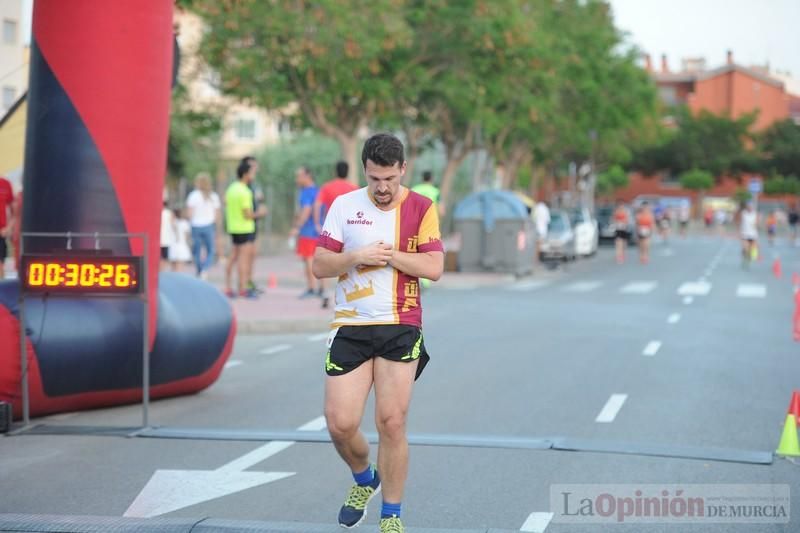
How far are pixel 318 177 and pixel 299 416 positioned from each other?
38.7 meters

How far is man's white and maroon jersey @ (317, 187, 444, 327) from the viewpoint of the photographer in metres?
5.82

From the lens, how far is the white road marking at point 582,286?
87.9ft

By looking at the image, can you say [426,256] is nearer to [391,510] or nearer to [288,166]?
[391,510]

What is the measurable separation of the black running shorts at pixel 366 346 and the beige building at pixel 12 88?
615cm

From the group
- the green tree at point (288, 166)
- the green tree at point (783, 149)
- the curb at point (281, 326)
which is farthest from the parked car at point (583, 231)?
the green tree at point (783, 149)

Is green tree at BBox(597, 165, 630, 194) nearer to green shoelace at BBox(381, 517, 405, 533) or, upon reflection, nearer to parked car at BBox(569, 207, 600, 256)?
parked car at BBox(569, 207, 600, 256)

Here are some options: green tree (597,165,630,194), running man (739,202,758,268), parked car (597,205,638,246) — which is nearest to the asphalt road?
running man (739,202,758,268)

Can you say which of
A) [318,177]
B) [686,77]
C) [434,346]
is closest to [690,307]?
[434,346]

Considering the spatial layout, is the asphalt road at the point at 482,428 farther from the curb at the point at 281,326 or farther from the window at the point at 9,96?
the window at the point at 9,96

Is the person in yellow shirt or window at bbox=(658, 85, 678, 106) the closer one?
the person in yellow shirt

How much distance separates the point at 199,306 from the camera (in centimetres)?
1062

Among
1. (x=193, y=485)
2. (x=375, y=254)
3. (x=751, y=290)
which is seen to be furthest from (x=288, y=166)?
(x=375, y=254)

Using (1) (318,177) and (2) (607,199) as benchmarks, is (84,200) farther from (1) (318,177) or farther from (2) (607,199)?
(2) (607,199)

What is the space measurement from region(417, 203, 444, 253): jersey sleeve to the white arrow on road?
2086 millimetres
